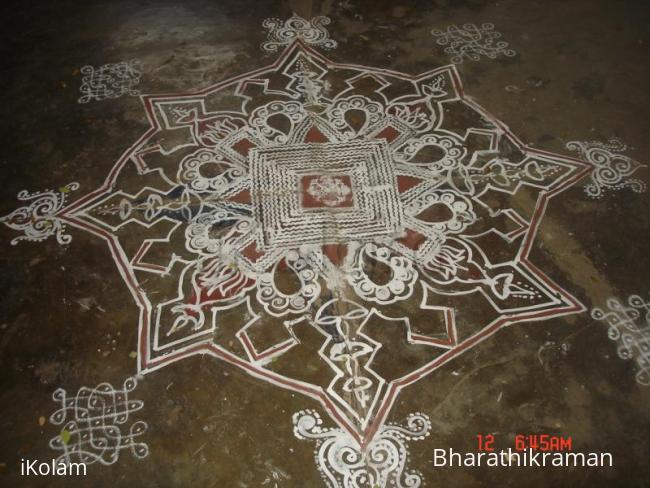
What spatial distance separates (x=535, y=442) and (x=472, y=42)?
2234 millimetres

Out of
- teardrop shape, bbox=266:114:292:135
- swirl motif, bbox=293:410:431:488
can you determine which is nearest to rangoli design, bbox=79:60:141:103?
teardrop shape, bbox=266:114:292:135

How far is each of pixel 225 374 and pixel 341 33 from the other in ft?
7.04

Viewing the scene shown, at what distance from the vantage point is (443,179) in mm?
2270

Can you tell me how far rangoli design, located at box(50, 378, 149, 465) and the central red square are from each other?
3.43 feet

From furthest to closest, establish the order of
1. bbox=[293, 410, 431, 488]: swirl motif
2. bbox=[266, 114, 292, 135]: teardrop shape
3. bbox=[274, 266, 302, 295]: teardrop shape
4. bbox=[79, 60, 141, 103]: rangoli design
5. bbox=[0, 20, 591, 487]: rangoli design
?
bbox=[79, 60, 141, 103]: rangoli design → bbox=[266, 114, 292, 135]: teardrop shape → bbox=[274, 266, 302, 295]: teardrop shape → bbox=[0, 20, 591, 487]: rangoli design → bbox=[293, 410, 431, 488]: swirl motif

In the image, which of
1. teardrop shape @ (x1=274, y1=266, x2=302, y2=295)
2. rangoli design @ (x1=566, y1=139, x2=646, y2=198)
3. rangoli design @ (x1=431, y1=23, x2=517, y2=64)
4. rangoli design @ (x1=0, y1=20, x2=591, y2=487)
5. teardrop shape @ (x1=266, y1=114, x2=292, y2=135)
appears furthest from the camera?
rangoli design @ (x1=431, y1=23, x2=517, y2=64)

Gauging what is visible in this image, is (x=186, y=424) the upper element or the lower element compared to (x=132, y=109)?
lower

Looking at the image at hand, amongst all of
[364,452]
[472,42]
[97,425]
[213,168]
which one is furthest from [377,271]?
[472,42]

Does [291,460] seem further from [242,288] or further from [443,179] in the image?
[443,179]

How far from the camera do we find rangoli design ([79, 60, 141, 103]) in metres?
2.58

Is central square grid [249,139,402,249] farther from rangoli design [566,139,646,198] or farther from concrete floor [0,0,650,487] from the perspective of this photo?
rangoli design [566,139,646,198]

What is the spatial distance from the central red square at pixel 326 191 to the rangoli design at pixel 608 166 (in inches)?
43.9

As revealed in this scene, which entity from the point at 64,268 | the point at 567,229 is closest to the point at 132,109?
the point at 64,268

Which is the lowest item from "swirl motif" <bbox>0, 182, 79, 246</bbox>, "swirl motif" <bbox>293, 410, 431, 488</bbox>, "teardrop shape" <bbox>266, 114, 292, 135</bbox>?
"swirl motif" <bbox>293, 410, 431, 488</bbox>
